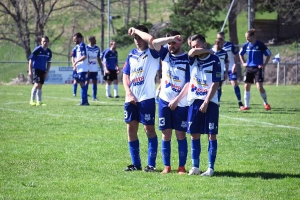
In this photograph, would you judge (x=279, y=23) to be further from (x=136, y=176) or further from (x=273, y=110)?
(x=136, y=176)

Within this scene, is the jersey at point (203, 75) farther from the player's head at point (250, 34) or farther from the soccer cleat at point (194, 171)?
the player's head at point (250, 34)

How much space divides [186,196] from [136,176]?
147 cm

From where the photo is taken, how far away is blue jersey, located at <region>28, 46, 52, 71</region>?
822 inches

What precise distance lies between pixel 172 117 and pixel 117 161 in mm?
1466

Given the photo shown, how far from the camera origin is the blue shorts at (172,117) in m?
9.12

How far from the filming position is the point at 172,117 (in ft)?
30.1

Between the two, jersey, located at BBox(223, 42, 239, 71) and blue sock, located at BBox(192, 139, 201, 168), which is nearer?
blue sock, located at BBox(192, 139, 201, 168)

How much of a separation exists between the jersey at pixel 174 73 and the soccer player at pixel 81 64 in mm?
12313

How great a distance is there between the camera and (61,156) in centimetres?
1056

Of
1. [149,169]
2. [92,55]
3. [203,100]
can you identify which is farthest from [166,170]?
[92,55]

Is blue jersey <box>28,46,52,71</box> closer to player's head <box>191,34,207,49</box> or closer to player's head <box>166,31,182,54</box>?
player's head <box>166,31,182,54</box>

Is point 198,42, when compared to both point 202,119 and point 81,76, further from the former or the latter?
point 81,76

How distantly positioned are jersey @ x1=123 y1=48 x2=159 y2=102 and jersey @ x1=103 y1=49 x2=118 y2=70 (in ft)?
57.8

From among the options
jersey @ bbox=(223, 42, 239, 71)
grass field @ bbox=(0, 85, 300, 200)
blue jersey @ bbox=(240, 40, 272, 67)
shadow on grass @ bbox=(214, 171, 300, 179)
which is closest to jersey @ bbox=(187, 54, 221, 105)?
shadow on grass @ bbox=(214, 171, 300, 179)
